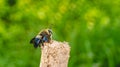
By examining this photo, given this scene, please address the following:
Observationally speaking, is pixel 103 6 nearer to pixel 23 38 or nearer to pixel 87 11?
pixel 87 11

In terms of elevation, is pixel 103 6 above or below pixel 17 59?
above

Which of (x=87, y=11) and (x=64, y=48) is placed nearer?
(x=64, y=48)

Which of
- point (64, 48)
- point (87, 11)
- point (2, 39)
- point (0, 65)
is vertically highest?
point (87, 11)

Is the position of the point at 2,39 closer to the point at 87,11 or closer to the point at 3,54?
the point at 3,54

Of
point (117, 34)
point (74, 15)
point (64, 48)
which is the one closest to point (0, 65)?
point (74, 15)

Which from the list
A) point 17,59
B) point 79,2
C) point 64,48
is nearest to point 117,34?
point 79,2

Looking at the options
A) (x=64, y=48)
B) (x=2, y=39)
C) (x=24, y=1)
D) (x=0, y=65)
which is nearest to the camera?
(x=64, y=48)

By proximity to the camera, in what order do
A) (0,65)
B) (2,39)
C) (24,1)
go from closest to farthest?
(0,65) → (2,39) → (24,1)
